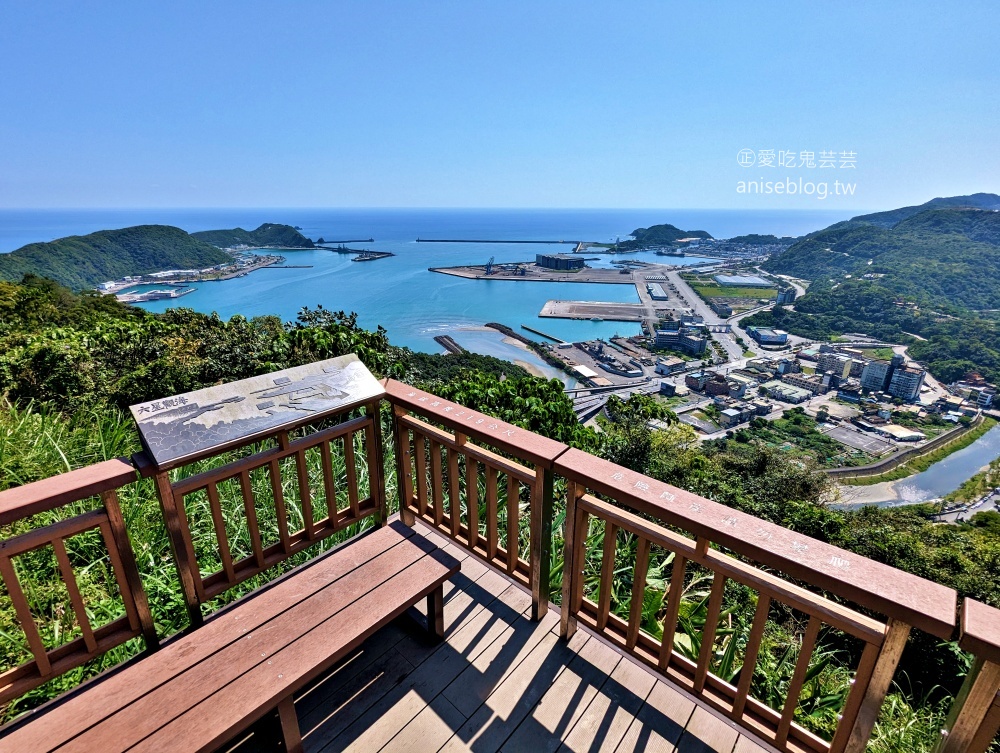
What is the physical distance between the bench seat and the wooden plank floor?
184mm

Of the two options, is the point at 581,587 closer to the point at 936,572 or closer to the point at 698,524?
the point at 698,524

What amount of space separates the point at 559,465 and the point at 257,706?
Result: 49.2 inches

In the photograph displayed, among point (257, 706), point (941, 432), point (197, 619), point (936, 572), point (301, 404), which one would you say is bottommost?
point (941, 432)

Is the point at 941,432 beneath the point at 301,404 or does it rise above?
beneath

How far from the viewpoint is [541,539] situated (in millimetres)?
1981

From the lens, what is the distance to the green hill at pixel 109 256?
4116cm

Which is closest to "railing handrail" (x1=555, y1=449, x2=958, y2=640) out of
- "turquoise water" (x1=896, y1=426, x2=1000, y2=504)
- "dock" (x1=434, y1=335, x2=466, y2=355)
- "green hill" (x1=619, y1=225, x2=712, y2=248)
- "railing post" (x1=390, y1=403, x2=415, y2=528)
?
"railing post" (x1=390, y1=403, x2=415, y2=528)

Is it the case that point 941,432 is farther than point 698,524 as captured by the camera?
Yes

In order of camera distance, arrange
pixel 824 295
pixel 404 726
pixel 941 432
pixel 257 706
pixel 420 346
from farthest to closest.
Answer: pixel 824 295 < pixel 420 346 < pixel 941 432 < pixel 404 726 < pixel 257 706

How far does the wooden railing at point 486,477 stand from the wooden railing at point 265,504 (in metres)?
0.17

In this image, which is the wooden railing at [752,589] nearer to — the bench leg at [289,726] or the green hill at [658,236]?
the bench leg at [289,726]

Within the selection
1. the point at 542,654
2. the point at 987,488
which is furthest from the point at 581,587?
the point at 987,488

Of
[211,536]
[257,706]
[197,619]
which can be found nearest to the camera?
[257,706]

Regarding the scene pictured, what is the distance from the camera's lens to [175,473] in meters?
3.07
